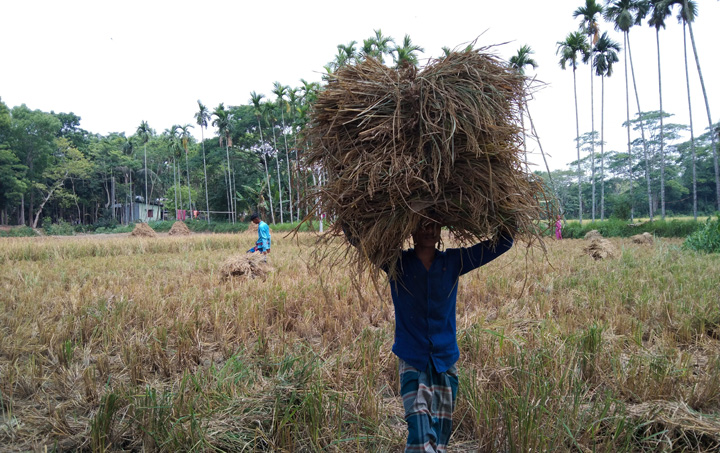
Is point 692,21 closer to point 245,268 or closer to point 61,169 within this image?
point 245,268

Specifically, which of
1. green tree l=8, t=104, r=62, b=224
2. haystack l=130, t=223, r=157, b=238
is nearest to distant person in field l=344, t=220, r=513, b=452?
haystack l=130, t=223, r=157, b=238

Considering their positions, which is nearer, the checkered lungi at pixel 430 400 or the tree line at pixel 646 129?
the checkered lungi at pixel 430 400

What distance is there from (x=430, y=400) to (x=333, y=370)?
3.77ft

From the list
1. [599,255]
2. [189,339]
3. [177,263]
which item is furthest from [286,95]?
[189,339]

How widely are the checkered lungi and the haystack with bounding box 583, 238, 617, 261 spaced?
8.68 metres

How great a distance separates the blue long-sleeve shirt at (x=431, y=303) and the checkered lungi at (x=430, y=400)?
65 mm

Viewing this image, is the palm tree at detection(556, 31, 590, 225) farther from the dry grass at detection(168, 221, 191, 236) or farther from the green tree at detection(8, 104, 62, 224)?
the green tree at detection(8, 104, 62, 224)

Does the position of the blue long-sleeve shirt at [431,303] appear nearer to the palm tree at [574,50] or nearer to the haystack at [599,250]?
the haystack at [599,250]

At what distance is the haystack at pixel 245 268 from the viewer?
725 cm

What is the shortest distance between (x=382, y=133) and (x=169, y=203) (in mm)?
57829

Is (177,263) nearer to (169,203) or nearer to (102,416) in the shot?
(102,416)

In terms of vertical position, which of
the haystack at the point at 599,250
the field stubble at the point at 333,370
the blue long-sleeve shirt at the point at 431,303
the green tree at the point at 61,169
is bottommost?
the field stubble at the point at 333,370

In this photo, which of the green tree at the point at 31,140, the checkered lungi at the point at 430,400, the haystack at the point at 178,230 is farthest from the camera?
the green tree at the point at 31,140

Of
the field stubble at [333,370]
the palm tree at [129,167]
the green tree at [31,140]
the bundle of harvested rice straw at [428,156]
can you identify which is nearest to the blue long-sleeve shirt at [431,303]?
the bundle of harvested rice straw at [428,156]
